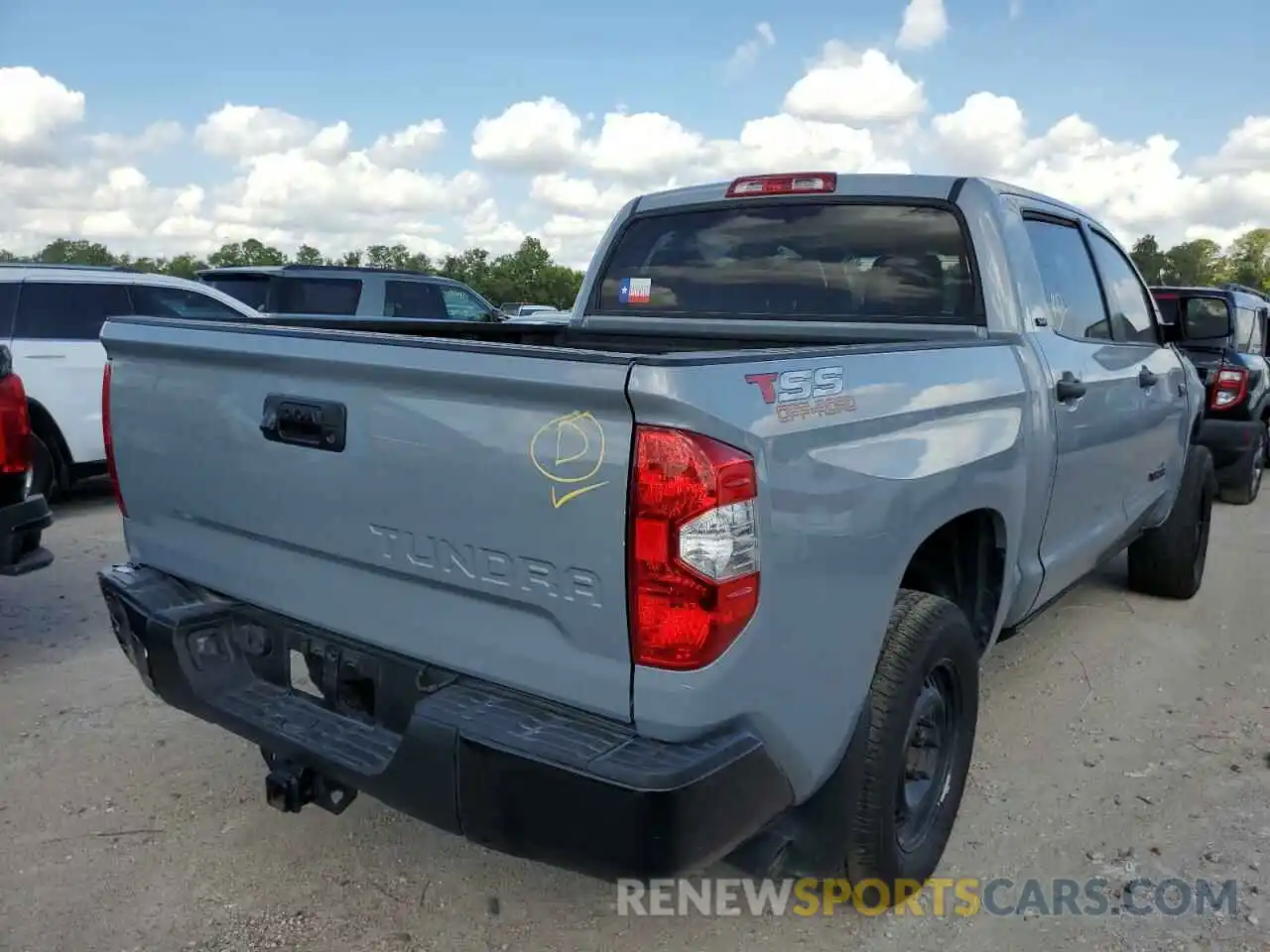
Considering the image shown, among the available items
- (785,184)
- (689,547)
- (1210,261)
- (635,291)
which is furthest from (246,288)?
(1210,261)

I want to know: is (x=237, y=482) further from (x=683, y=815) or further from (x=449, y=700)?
(x=683, y=815)

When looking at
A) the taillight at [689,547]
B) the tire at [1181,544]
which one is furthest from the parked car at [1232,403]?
the taillight at [689,547]

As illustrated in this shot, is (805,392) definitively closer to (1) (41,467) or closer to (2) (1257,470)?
(1) (41,467)

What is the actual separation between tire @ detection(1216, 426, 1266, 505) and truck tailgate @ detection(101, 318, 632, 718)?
8.04m

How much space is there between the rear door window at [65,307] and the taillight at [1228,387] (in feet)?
27.5

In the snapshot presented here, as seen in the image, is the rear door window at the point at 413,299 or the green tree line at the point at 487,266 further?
the green tree line at the point at 487,266

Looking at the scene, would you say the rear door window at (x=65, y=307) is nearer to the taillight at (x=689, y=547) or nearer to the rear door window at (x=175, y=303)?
the rear door window at (x=175, y=303)

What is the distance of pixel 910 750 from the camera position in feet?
9.37

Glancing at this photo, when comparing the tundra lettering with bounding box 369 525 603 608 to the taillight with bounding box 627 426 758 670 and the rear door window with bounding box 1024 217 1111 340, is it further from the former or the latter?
the rear door window with bounding box 1024 217 1111 340

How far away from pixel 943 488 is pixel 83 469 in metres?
7.09

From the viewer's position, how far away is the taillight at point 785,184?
3.87 m

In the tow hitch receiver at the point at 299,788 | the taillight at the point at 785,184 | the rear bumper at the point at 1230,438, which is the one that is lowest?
the tow hitch receiver at the point at 299,788

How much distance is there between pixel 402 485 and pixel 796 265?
210 centimetres

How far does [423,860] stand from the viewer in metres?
3.06
